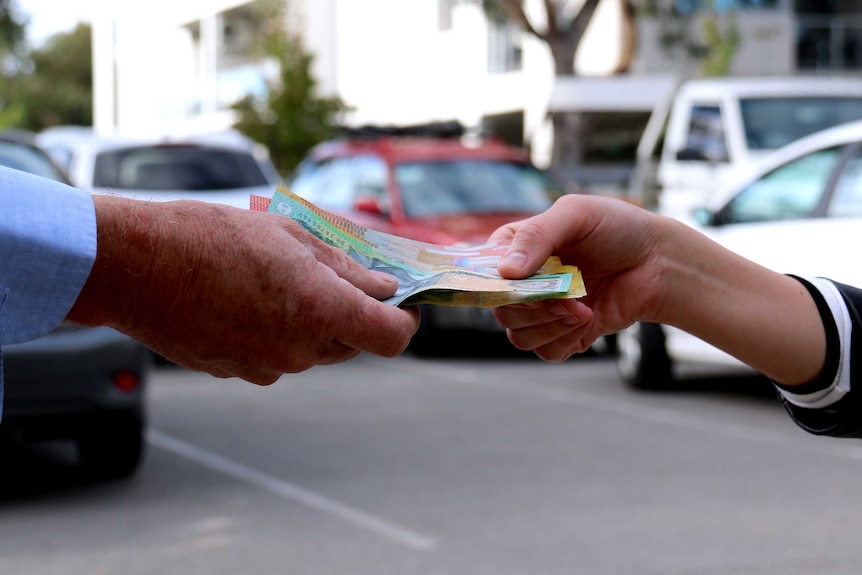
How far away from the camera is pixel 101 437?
6.80 metres

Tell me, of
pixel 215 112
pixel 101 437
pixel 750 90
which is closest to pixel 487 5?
pixel 750 90

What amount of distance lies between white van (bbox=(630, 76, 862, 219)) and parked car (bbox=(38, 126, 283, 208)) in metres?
3.74

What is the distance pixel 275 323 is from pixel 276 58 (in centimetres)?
2467

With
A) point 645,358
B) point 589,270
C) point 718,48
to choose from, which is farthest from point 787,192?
point 718,48

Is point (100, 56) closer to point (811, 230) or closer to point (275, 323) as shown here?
point (811, 230)

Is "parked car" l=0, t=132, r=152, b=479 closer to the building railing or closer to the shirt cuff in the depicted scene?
the shirt cuff

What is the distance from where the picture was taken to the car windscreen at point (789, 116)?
1243cm

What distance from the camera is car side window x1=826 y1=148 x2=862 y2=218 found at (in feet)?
25.6

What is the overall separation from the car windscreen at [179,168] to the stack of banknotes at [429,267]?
952 centimetres

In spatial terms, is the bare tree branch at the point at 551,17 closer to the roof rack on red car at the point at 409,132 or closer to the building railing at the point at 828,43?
the roof rack on red car at the point at 409,132

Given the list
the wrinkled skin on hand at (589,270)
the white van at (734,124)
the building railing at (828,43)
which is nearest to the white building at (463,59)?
the building railing at (828,43)

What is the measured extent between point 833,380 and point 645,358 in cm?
756

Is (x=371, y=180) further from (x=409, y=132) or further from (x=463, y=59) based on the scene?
(x=463, y=59)

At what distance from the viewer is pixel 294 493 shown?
661 centimetres
